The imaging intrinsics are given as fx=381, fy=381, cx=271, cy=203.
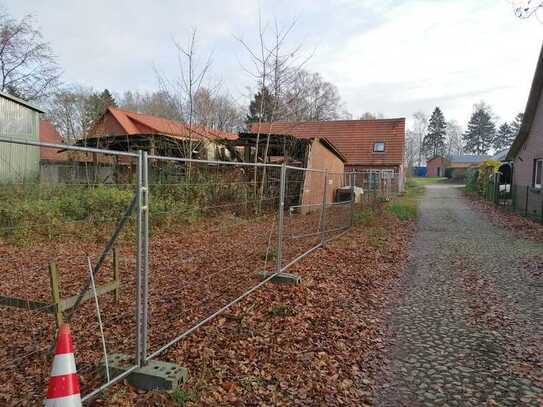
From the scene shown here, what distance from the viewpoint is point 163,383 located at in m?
3.02

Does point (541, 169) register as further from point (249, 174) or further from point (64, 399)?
point (64, 399)

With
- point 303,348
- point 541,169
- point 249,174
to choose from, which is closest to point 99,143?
point 249,174

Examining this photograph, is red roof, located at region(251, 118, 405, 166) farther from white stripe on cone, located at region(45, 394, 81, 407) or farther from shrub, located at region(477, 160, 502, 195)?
white stripe on cone, located at region(45, 394, 81, 407)

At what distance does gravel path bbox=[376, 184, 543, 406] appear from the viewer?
10.7 ft

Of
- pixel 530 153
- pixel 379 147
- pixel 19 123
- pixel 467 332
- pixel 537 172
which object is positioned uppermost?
pixel 379 147

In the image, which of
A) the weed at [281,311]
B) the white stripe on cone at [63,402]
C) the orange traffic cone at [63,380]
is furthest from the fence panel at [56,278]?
the weed at [281,311]

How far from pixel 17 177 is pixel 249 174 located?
9.27 m

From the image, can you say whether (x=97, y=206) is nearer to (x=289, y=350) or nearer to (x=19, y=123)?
(x=289, y=350)

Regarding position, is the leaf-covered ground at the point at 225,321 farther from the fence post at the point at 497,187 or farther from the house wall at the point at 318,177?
the fence post at the point at 497,187

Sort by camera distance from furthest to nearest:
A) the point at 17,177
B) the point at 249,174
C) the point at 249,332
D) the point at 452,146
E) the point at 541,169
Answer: the point at 452,146 → the point at 541,169 → the point at 249,174 → the point at 17,177 → the point at 249,332

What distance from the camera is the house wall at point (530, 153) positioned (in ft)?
53.0

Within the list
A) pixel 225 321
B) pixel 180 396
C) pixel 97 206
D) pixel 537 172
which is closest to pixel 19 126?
pixel 97 206

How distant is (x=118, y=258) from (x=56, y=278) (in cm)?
204

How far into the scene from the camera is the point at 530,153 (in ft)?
57.5
